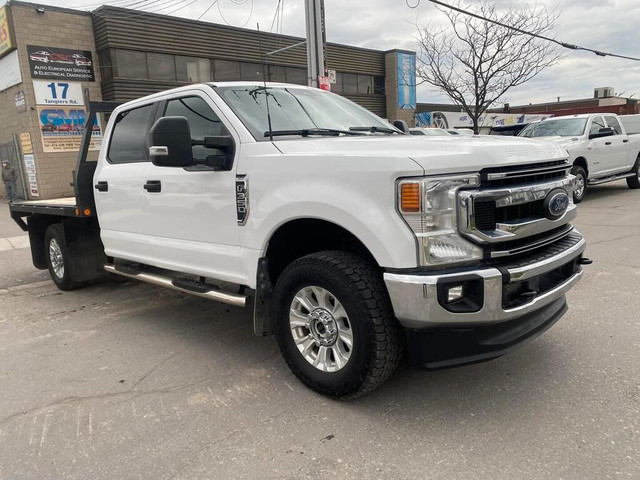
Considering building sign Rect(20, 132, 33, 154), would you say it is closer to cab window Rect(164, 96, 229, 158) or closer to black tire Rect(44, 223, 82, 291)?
black tire Rect(44, 223, 82, 291)

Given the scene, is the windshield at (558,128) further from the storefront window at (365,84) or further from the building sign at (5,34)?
the storefront window at (365,84)

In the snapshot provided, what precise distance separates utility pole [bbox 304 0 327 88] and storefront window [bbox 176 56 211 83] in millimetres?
11906

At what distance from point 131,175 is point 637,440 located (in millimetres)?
4157

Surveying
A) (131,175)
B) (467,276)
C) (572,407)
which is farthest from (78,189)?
(572,407)

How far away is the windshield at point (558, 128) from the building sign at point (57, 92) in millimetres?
16436

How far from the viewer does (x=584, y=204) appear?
456 inches

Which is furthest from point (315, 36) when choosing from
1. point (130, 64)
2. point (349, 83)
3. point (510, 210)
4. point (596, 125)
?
point (349, 83)

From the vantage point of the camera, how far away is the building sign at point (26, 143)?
19625mm

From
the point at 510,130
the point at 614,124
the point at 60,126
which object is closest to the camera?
the point at 614,124

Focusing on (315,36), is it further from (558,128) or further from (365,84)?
(365,84)

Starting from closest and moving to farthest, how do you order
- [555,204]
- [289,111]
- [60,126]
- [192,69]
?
[555,204]
[289,111]
[60,126]
[192,69]

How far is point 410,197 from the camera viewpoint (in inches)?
104

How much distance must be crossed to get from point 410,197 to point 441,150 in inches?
13.5

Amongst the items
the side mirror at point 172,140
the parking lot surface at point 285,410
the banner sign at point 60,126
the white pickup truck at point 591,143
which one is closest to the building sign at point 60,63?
the banner sign at point 60,126
